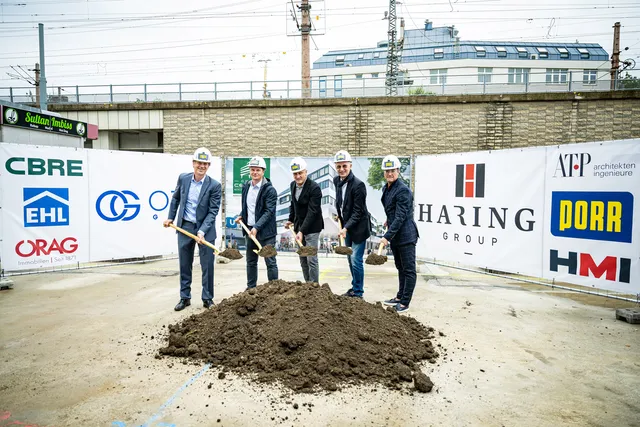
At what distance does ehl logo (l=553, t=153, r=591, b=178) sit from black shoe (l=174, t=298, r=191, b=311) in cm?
592

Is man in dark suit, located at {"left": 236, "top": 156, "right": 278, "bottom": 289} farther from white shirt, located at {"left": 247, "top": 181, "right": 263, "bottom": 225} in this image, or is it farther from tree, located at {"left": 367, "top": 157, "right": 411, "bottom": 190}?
tree, located at {"left": 367, "top": 157, "right": 411, "bottom": 190}

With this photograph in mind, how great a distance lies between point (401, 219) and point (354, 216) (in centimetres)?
77

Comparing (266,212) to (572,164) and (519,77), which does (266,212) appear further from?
(519,77)

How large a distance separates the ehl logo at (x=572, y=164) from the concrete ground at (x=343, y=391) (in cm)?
Result: 203

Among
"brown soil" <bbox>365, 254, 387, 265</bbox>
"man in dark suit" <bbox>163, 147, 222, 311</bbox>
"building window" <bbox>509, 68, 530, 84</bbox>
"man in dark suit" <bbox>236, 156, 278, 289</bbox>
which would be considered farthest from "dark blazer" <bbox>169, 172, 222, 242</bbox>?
"building window" <bbox>509, 68, 530, 84</bbox>

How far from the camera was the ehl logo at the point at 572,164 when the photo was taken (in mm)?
6133

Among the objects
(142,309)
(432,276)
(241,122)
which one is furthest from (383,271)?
(241,122)

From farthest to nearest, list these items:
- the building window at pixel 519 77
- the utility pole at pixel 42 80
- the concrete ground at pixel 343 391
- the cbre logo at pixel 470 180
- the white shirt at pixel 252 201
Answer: the utility pole at pixel 42 80 < the building window at pixel 519 77 < the cbre logo at pixel 470 180 < the white shirt at pixel 252 201 < the concrete ground at pixel 343 391

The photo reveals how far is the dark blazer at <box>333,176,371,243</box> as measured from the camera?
634 centimetres

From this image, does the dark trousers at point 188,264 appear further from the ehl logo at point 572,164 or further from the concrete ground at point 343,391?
the ehl logo at point 572,164

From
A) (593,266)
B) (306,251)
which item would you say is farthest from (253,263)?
(593,266)

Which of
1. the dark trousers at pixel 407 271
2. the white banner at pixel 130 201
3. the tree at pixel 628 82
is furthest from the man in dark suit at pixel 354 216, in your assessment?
the tree at pixel 628 82

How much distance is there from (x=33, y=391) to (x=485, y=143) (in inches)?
590

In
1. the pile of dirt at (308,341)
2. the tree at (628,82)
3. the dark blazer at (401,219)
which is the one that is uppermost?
the tree at (628,82)
